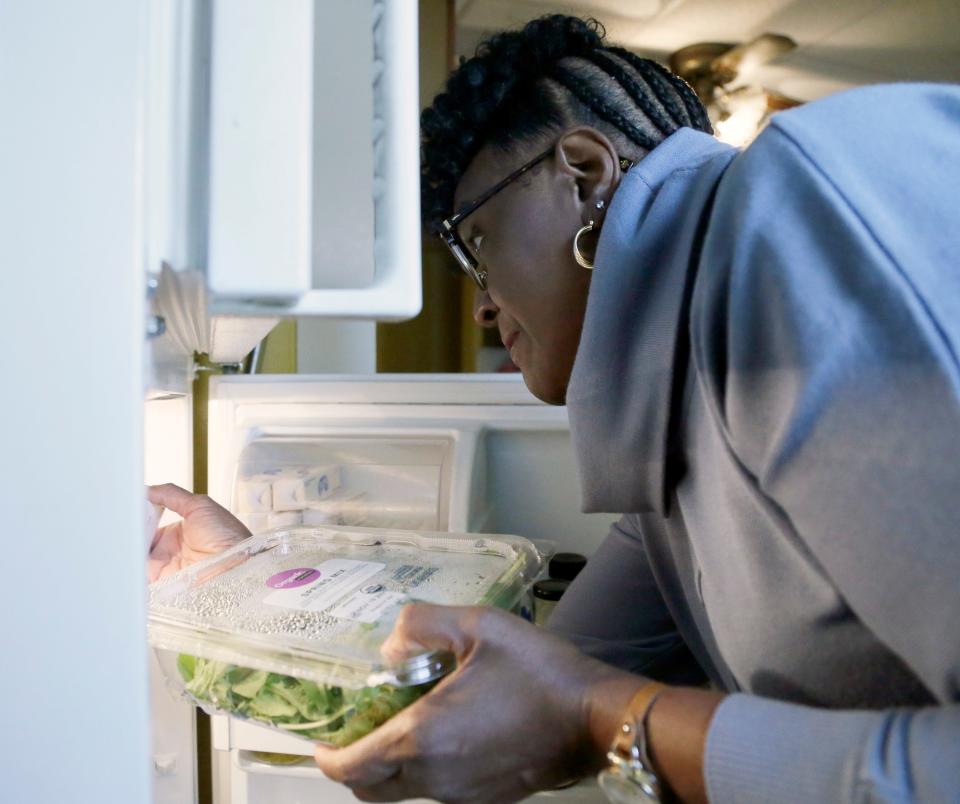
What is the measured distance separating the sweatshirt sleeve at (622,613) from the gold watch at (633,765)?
1.38 feet

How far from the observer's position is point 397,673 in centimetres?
57

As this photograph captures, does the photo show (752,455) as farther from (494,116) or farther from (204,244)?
(494,116)

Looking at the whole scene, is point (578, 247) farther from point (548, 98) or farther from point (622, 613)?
point (622, 613)

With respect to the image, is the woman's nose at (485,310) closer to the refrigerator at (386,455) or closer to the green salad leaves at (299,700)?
the refrigerator at (386,455)

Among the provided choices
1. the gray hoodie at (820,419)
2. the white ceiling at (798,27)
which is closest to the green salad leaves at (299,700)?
the gray hoodie at (820,419)

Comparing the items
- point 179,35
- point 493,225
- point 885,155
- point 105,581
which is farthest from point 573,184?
point 105,581

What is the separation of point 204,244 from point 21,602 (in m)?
0.20

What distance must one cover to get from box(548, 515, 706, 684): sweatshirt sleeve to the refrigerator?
8.8 inches

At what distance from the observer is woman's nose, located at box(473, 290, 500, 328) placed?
34.5 inches

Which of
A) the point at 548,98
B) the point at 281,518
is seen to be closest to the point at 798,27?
the point at 548,98

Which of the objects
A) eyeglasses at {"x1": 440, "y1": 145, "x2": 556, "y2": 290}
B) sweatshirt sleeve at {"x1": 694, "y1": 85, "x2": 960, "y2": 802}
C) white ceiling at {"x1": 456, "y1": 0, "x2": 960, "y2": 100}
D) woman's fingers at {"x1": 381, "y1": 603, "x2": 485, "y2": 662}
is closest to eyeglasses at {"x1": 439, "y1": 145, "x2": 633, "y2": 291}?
eyeglasses at {"x1": 440, "y1": 145, "x2": 556, "y2": 290}

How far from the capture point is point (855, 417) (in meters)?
0.41

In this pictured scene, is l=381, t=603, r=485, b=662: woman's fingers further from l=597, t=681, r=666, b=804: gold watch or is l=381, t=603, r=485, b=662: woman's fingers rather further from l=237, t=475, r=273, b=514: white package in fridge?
l=237, t=475, r=273, b=514: white package in fridge

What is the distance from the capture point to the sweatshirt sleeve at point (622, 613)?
96 cm
